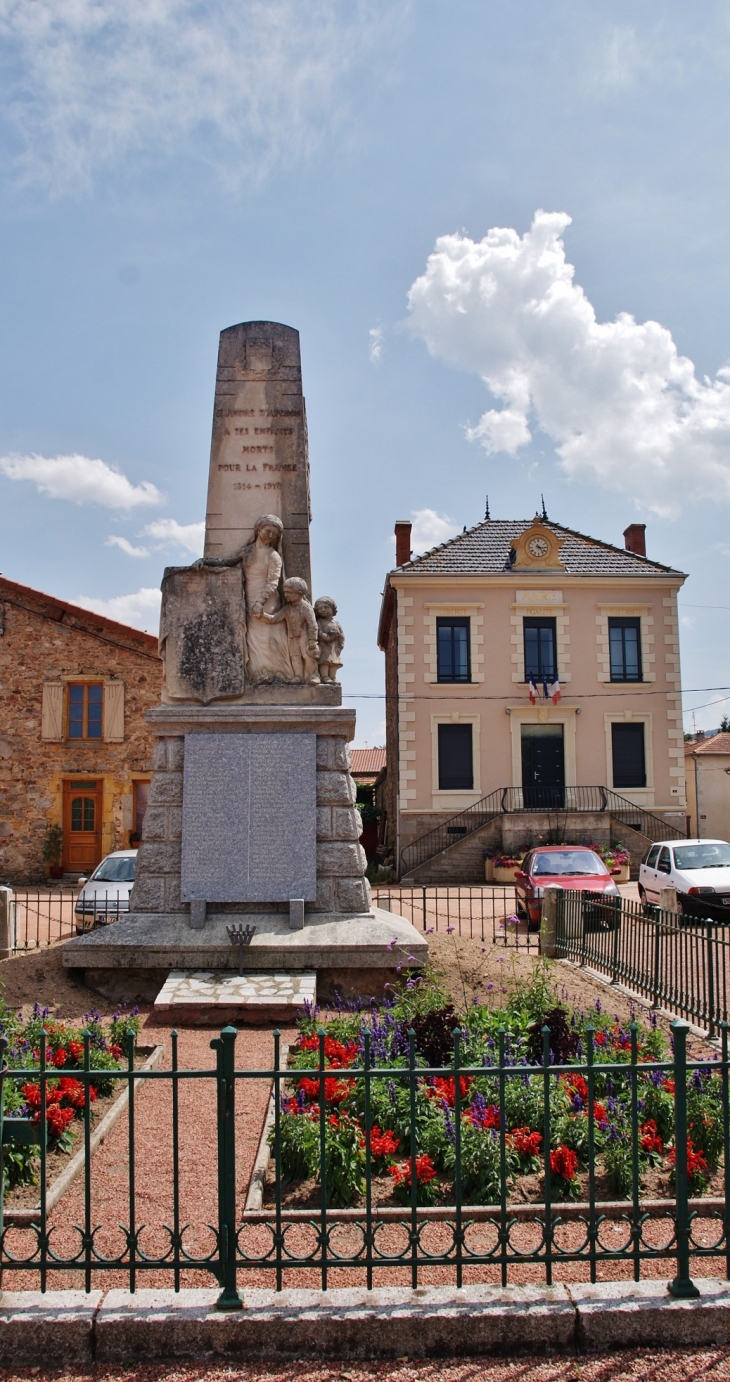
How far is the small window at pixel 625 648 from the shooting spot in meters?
25.6

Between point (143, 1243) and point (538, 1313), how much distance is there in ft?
5.36

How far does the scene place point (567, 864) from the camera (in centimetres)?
1445

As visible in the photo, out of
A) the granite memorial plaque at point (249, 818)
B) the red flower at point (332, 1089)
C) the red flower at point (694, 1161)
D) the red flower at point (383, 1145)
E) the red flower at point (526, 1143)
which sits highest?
the granite memorial plaque at point (249, 818)

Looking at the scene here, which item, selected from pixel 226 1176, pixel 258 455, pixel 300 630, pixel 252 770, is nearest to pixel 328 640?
pixel 300 630

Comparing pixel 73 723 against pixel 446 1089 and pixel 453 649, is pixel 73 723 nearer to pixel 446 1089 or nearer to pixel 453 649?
pixel 453 649

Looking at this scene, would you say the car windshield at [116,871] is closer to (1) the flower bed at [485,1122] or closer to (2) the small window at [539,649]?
(1) the flower bed at [485,1122]

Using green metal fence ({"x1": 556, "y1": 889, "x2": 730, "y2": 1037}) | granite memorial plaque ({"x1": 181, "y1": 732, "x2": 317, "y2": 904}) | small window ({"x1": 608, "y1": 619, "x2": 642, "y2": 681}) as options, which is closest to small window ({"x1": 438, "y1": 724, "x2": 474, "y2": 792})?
small window ({"x1": 608, "y1": 619, "x2": 642, "y2": 681})

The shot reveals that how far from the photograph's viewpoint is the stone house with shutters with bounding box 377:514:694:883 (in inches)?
963

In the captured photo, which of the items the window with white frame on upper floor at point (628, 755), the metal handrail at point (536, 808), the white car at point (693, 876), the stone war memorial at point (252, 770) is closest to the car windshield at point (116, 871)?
the stone war memorial at point (252, 770)

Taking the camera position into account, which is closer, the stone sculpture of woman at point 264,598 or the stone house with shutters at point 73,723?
the stone sculpture of woman at point 264,598

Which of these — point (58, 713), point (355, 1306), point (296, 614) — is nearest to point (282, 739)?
point (296, 614)

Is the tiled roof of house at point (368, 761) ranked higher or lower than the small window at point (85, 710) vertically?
lower

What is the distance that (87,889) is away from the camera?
12.9m

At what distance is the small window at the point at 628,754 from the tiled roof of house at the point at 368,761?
1594 cm
